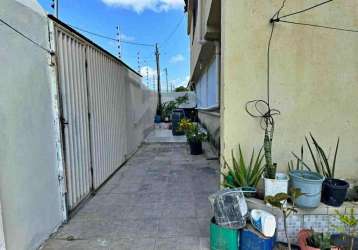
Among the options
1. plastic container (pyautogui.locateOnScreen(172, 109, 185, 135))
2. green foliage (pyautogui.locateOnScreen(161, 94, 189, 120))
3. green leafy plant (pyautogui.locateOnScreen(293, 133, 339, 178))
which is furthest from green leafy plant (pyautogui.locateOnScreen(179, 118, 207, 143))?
green foliage (pyautogui.locateOnScreen(161, 94, 189, 120))

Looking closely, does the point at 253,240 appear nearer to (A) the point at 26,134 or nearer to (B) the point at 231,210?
(B) the point at 231,210

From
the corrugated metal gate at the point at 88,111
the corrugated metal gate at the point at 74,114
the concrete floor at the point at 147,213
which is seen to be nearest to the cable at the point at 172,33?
the corrugated metal gate at the point at 88,111

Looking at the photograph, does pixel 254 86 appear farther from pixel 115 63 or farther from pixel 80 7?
pixel 80 7

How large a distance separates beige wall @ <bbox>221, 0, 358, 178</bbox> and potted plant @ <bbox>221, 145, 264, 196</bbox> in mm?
214

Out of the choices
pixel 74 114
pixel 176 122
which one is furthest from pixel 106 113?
pixel 176 122

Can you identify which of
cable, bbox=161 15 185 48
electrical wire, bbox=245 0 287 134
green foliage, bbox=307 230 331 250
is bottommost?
green foliage, bbox=307 230 331 250

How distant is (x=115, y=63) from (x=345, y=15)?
13.5 ft

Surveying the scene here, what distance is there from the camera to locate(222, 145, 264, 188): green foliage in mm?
2545

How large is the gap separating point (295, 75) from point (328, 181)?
3.80 ft

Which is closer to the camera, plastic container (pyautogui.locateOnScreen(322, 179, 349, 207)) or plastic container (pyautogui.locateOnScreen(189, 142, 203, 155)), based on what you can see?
plastic container (pyautogui.locateOnScreen(322, 179, 349, 207))

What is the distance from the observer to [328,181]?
235 centimetres

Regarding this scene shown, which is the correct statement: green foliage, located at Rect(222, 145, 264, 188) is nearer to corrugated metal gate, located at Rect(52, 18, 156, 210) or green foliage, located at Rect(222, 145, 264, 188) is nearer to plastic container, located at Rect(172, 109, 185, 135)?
corrugated metal gate, located at Rect(52, 18, 156, 210)

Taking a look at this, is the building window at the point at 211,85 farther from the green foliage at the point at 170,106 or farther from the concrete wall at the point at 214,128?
the green foliage at the point at 170,106

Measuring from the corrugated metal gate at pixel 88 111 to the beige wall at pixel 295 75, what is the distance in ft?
6.42
